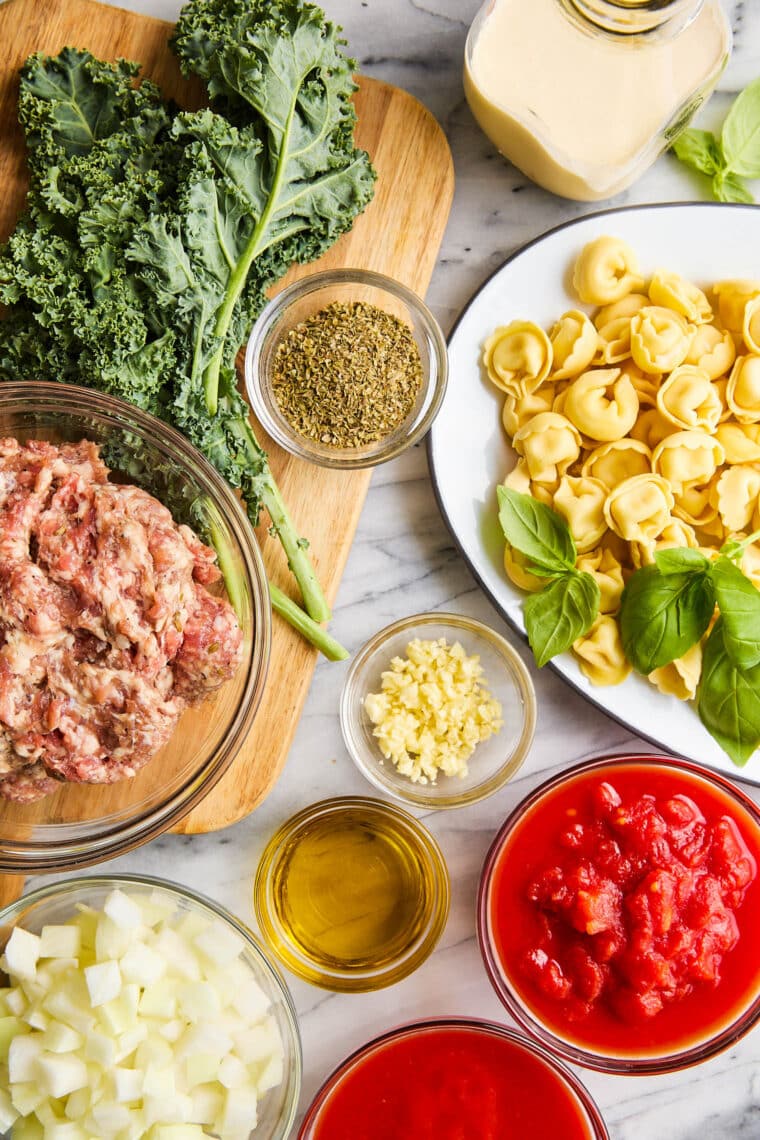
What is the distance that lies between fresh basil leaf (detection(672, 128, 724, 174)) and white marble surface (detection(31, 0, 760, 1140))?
5 centimetres

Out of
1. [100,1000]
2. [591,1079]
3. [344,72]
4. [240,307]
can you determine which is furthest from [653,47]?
[591,1079]

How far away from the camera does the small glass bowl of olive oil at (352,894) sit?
2.56 metres

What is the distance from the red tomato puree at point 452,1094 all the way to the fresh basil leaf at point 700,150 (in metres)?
2.35

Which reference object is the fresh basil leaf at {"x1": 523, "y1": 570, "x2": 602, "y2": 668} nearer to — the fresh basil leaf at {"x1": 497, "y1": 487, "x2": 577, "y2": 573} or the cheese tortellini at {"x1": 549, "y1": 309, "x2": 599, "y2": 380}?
the fresh basil leaf at {"x1": 497, "y1": 487, "x2": 577, "y2": 573}

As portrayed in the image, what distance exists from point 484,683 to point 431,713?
17cm

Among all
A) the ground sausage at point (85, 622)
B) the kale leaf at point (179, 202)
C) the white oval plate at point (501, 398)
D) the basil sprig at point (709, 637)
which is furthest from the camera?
the white oval plate at point (501, 398)

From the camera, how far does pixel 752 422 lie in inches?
101

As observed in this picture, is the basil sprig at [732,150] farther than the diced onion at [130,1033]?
Yes

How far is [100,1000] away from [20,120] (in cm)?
198

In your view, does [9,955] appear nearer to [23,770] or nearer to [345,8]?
[23,770]

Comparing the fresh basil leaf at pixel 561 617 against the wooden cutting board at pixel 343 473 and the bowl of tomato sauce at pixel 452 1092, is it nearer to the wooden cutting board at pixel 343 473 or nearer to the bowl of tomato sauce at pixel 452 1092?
the wooden cutting board at pixel 343 473

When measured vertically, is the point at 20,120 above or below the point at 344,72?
below

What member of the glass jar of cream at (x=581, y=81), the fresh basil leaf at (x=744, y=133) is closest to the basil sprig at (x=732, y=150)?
the fresh basil leaf at (x=744, y=133)

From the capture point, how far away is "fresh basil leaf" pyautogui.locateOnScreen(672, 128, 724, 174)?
2602mm
